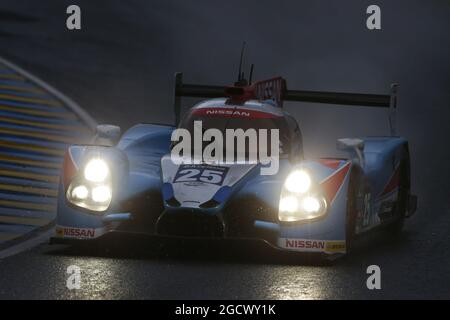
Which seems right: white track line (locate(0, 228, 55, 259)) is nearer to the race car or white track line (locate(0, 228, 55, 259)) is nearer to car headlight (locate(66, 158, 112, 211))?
the race car

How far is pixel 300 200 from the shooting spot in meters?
10.0

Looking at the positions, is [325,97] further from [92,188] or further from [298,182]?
[92,188]

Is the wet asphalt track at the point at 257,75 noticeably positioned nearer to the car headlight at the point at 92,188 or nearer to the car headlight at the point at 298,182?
the car headlight at the point at 92,188

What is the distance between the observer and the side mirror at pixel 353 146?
1113cm

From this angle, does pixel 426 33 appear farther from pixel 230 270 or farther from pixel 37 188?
pixel 230 270

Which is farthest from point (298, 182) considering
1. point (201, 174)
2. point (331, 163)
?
point (201, 174)

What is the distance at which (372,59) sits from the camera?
2769 cm

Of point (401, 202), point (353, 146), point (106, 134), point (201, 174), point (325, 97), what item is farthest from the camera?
point (325, 97)

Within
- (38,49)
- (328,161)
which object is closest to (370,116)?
(38,49)

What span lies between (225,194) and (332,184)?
2.86ft

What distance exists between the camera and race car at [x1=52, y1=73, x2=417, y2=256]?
9.85 metres

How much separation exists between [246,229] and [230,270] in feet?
1.47

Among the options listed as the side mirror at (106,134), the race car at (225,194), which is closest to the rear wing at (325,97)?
the side mirror at (106,134)

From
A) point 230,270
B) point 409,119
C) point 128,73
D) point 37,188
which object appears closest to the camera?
point 230,270
